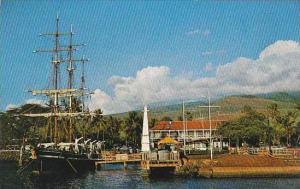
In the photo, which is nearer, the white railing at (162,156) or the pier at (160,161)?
the pier at (160,161)

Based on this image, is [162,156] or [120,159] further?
[120,159]

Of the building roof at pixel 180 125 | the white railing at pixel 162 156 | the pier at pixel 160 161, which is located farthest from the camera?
the building roof at pixel 180 125

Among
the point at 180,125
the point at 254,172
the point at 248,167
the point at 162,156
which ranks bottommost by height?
the point at 254,172

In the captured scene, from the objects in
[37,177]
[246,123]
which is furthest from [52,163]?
[246,123]

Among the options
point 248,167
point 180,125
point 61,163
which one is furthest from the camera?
point 180,125

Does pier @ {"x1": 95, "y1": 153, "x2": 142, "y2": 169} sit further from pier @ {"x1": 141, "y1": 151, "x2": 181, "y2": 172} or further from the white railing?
the white railing

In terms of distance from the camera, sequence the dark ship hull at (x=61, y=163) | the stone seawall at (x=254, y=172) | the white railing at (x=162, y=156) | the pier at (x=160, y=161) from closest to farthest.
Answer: the stone seawall at (x=254, y=172) → the pier at (x=160, y=161) → the white railing at (x=162, y=156) → the dark ship hull at (x=61, y=163)

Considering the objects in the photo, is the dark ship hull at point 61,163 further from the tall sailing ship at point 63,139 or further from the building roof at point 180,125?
the building roof at point 180,125

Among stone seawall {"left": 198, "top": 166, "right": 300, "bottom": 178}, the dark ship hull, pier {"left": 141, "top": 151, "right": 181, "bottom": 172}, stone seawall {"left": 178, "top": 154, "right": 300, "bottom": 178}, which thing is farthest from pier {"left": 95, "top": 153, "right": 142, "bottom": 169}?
stone seawall {"left": 198, "top": 166, "right": 300, "bottom": 178}

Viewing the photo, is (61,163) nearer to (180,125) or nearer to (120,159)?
(120,159)

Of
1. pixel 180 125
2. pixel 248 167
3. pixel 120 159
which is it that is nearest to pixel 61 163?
pixel 120 159

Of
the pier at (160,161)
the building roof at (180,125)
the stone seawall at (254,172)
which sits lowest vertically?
the stone seawall at (254,172)

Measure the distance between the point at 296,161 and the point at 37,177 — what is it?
2118 centimetres

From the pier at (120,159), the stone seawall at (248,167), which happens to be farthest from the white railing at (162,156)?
the pier at (120,159)
